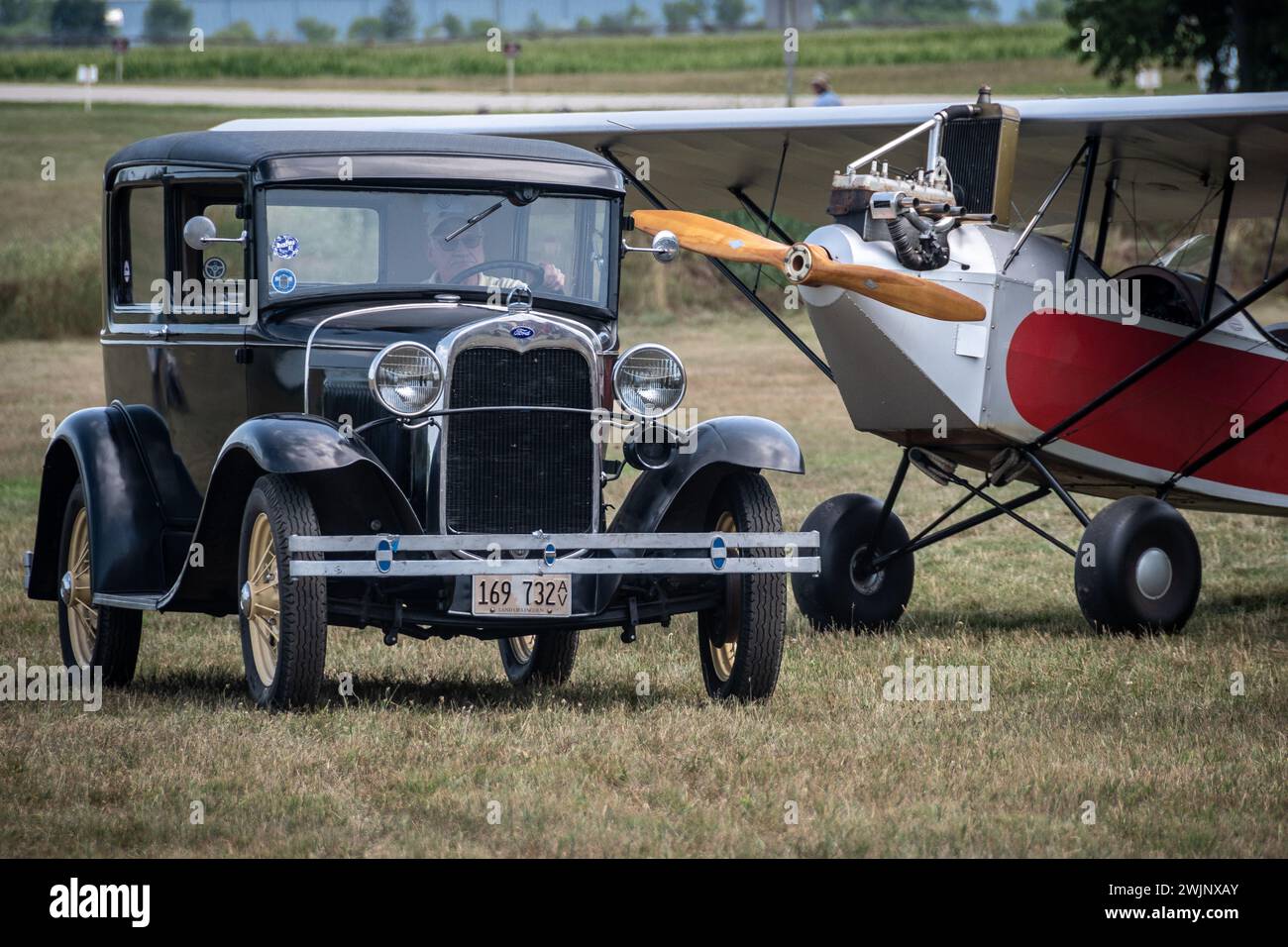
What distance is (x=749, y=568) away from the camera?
6.85 m

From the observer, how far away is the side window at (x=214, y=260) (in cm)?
738

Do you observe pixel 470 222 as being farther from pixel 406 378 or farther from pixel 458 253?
pixel 406 378

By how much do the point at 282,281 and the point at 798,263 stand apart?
2.61 meters

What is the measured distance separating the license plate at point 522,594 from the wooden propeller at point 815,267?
253 centimetres

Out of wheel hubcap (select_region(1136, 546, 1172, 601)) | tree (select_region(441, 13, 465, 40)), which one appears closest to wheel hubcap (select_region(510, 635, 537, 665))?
wheel hubcap (select_region(1136, 546, 1172, 601))

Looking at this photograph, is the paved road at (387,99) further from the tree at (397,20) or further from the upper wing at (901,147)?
the tree at (397,20)

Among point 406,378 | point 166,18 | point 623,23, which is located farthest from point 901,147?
point 166,18

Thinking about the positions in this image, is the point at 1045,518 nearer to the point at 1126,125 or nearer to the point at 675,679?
the point at 1126,125

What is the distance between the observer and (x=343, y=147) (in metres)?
7.35

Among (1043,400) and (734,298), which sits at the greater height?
(1043,400)

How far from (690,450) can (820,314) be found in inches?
85.0

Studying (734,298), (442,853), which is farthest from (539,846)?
(734,298)

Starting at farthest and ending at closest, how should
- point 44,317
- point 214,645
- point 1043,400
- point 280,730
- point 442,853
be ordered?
point 44,317 < point 1043,400 < point 214,645 < point 280,730 < point 442,853

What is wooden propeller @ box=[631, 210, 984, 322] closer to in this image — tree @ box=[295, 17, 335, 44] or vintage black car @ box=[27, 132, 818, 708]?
vintage black car @ box=[27, 132, 818, 708]
